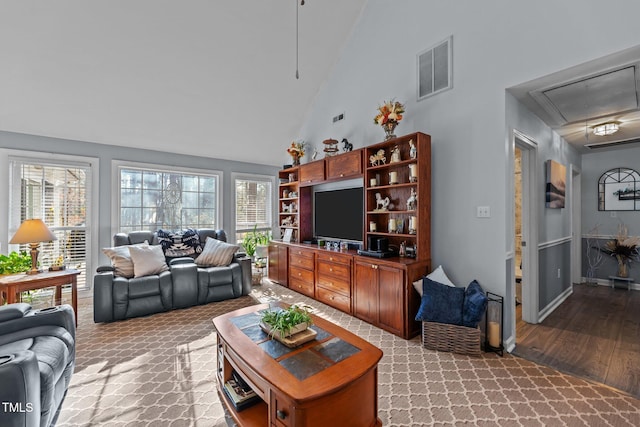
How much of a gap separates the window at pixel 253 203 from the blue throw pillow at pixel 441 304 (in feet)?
A: 13.2

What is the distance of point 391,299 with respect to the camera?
292 centimetres

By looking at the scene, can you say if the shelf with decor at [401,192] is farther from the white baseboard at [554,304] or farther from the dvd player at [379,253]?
the white baseboard at [554,304]

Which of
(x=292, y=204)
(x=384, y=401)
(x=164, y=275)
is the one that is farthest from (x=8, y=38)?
(x=384, y=401)

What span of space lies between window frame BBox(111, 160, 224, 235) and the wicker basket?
4.12 m

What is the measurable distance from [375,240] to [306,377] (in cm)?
216

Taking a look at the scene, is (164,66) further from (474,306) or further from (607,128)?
(607,128)

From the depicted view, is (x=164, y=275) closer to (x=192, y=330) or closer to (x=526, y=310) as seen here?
(x=192, y=330)

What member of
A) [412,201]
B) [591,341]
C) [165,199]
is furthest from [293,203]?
[591,341]

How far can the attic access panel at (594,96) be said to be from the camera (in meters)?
2.46

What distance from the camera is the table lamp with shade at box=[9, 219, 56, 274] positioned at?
9.45ft

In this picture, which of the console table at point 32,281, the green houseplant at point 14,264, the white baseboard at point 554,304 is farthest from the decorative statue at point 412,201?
the green houseplant at point 14,264

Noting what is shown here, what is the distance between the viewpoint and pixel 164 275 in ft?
11.7

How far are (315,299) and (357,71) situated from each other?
11.1 feet

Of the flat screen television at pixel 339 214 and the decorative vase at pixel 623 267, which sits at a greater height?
the flat screen television at pixel 339 214
